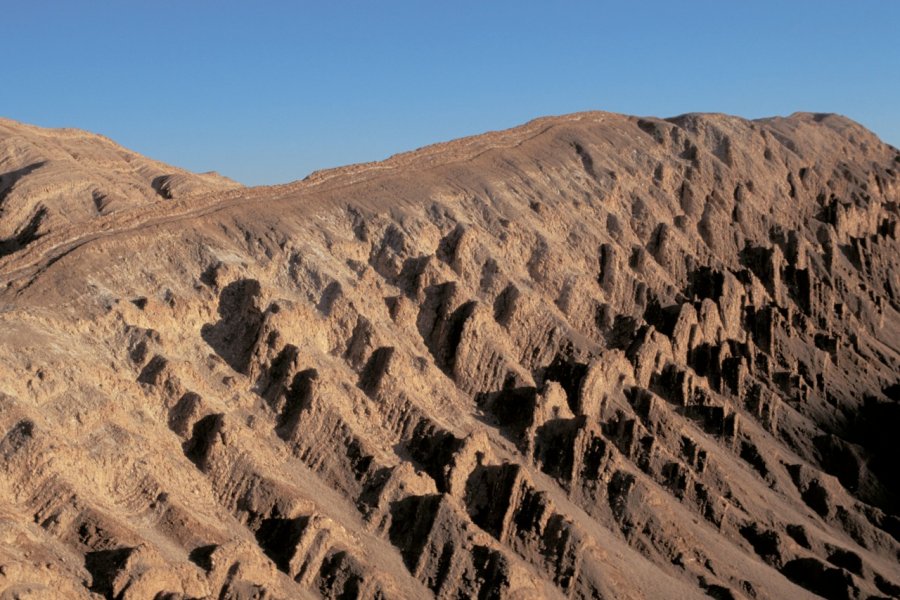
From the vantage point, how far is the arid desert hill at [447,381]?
57594mm

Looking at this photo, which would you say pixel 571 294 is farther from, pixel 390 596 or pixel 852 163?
pixel 852 163

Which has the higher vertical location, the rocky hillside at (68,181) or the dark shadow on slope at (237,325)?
the rocky hillside at (68,181)

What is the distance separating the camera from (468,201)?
86.1 metres

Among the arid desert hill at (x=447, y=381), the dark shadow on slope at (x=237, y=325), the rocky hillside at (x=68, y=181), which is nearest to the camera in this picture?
the arid desert hill at (x=447, y=381)

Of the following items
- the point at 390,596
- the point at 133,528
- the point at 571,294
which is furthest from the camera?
the point at 571,294

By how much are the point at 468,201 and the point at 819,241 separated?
35.8m

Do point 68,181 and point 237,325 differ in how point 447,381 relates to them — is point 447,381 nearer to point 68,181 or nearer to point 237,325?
point 237,325

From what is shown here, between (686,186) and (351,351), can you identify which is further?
(686,186)

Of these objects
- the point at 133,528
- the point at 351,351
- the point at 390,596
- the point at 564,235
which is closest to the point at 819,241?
the point at 564,235

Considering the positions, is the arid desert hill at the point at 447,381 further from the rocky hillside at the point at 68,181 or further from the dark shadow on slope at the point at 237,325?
the rocky hillside at the point at 68,181

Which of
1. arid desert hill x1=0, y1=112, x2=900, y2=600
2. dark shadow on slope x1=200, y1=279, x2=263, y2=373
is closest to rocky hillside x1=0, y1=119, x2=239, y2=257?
arid desert hill x1=0, y1=112, x2=900, y2=600

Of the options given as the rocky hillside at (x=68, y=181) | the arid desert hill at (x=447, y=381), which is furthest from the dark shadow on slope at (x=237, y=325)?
the rocky hillside at (x=68, y=181)

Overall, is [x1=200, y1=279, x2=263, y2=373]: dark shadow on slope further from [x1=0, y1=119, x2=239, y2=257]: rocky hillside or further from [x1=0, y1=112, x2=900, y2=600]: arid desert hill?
[x1=0, y1=119, x2=239, y2=257]: rocky hillside

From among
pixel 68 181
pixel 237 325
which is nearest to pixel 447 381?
pixel 237 325
